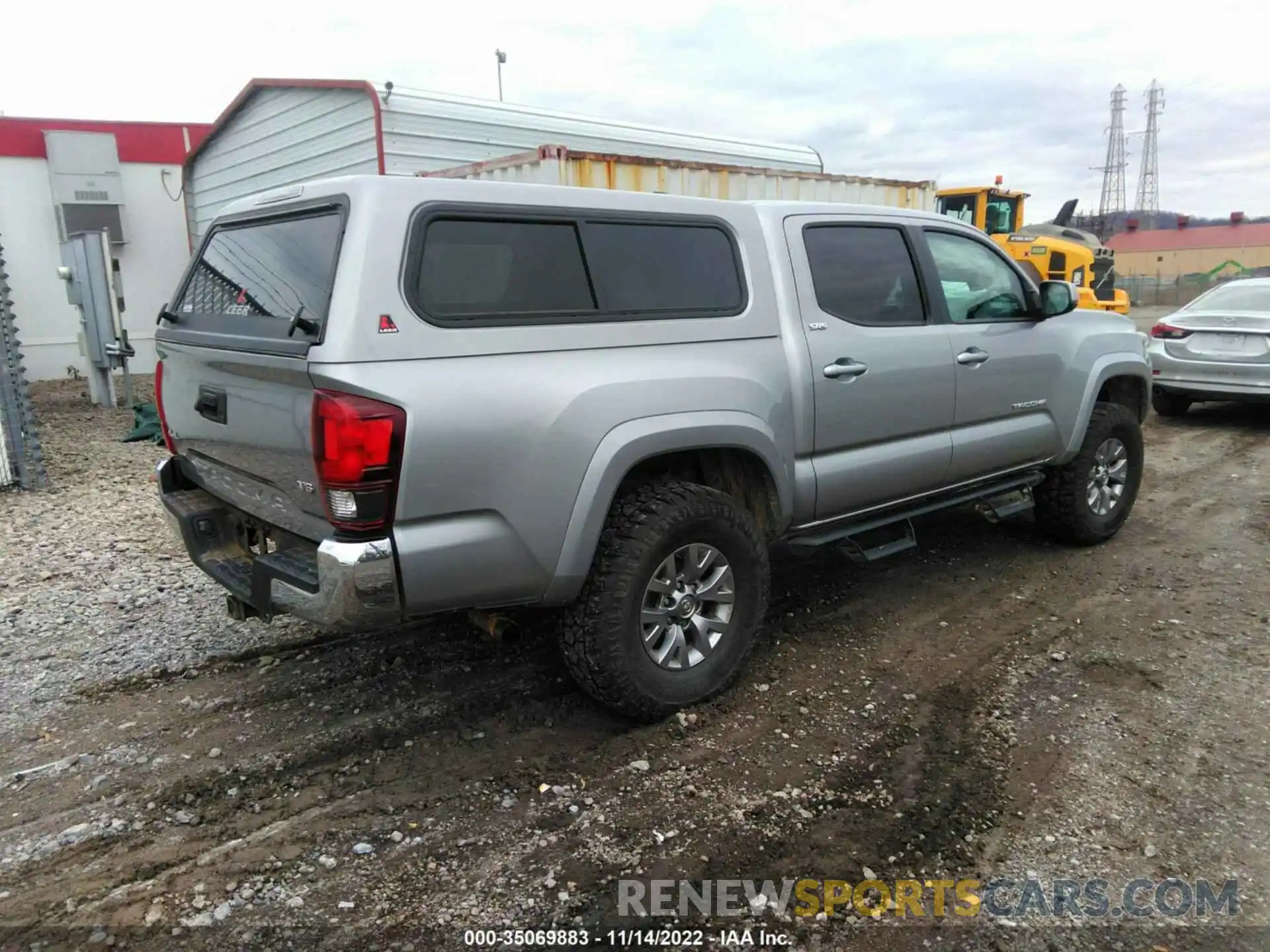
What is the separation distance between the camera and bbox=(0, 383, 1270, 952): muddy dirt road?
2494mm

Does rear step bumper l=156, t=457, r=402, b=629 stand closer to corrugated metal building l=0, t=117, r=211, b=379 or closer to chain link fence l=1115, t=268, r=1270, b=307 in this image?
corrugated metal building l=0, t=117, r=211, b=379

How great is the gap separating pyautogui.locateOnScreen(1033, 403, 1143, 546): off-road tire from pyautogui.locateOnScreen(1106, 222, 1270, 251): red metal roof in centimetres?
5466

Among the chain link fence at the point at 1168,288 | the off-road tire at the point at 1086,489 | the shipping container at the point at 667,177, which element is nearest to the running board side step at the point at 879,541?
the off-road tire at the point at 1086,489

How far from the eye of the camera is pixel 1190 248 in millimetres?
53062

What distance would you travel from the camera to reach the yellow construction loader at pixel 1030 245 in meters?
13.9

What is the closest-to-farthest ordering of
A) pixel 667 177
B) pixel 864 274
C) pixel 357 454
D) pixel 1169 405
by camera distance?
1. pixel 357 454
2. pixel 864 274
3. pixel 667 177
4. pixel 1169 405

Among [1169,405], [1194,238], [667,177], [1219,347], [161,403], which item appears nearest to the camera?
[161,403]

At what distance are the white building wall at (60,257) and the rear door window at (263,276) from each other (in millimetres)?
10778

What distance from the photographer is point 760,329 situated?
3.58 m

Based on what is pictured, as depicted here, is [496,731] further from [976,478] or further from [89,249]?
[89,249]

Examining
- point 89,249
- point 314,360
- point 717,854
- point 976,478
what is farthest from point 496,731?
point 89,249

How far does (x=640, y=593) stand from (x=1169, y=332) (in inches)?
344

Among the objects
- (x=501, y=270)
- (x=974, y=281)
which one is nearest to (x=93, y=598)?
(x=501, y=270)

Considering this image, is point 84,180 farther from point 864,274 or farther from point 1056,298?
point 1056,298
